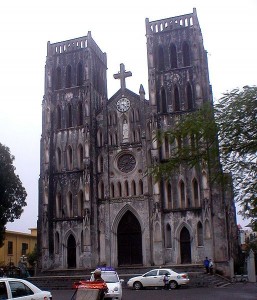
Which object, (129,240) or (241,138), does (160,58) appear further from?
(241,138)

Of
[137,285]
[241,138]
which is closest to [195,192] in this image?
[137,285]

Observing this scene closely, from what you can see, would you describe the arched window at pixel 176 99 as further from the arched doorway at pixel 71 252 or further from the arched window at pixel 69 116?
the arched doorway at pixel 71 252

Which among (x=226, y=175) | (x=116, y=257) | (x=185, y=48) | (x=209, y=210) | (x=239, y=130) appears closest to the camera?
(x=239, y=130)

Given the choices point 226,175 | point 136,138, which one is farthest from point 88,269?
point 226,175

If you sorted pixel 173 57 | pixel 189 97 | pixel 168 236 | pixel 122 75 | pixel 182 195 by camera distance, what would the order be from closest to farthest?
1. pixel 168 236
2. pixel 182 195
3. pixel 189 97
4. pixel 173 57
5. pixel 122 75

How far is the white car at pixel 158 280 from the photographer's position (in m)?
28.7

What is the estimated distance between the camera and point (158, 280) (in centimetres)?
2919

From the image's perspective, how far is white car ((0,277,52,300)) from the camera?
12.3m

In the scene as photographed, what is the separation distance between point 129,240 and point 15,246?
24.1 metres

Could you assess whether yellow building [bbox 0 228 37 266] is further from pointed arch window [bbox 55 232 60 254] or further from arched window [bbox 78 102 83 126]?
arched window [bbox 78 102 83 126]

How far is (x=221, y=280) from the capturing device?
3381cm

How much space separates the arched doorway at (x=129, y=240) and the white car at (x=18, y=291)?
2652 centimetres

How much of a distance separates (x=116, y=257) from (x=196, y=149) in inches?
1082

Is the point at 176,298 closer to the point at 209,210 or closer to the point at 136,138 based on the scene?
the point at 209,210
